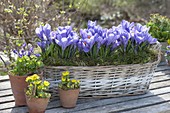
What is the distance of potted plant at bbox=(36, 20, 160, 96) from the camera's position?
1672 mm

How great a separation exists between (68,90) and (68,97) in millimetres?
39

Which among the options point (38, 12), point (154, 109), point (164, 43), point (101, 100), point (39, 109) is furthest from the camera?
point (38, 12)

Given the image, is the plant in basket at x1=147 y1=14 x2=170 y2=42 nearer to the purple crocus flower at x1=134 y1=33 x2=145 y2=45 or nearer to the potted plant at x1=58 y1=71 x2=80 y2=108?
the purple crocus flower at x1=134 y1=33 x2=145 y2=45

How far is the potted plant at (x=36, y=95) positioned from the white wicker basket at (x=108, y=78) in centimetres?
18

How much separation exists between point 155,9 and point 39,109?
5.40 meters

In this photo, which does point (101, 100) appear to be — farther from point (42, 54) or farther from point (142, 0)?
point (142, 0)

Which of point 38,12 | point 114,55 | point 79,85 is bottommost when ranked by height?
point 79,85

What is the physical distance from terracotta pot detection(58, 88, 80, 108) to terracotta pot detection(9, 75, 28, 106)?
0.18m

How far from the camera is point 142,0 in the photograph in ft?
21.4

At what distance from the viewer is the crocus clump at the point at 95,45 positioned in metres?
1.68

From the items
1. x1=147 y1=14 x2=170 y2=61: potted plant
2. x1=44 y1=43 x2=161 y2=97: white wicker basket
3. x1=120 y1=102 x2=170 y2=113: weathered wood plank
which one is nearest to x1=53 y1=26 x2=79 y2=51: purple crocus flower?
x1=44 y1=43 x2=161 y2=97: white wicker basket

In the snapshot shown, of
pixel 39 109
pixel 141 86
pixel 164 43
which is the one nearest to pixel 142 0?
pixel 164 43

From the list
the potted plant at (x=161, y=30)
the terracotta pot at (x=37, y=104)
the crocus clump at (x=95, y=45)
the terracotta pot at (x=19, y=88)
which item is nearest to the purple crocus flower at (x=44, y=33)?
the crocus clump at (x=95, y=45)

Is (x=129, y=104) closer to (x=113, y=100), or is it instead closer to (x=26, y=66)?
(x=113, y=100)
